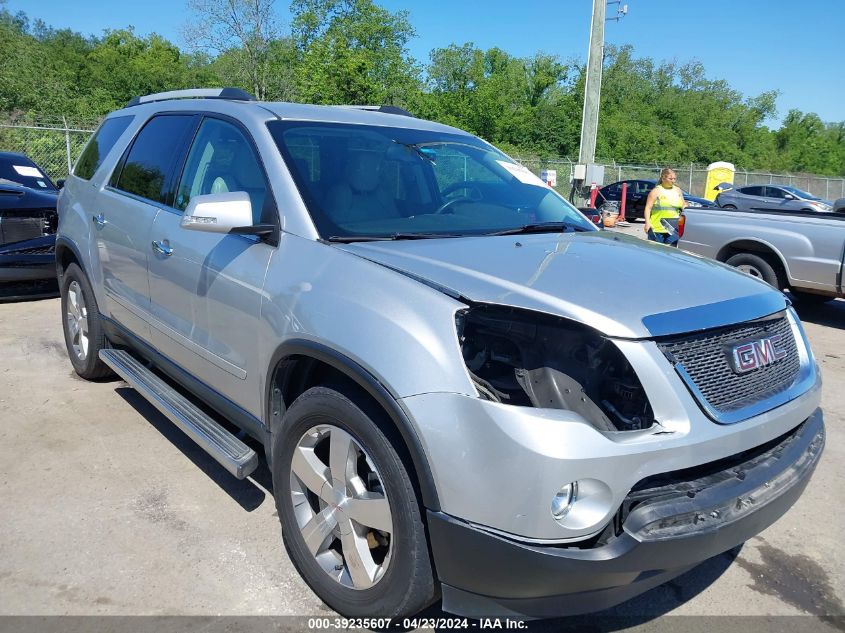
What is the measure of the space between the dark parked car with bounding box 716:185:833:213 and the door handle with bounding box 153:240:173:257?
22048mm

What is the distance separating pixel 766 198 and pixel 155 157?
77.3 ft

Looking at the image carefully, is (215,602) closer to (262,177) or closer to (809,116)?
(262,177)

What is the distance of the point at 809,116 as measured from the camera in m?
70.1

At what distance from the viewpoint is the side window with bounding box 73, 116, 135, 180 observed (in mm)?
4633

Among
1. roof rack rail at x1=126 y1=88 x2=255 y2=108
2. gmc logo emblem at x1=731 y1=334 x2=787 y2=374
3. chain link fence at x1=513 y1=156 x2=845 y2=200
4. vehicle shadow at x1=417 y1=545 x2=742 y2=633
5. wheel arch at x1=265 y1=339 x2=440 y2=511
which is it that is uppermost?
chain link fence at x1=513 y1=156 x2=845 y2=200

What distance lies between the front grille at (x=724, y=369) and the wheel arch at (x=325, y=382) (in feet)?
2.67

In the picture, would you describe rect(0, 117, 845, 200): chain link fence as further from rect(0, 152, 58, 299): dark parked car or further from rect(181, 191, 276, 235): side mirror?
rect(181, 191, 276, 235): side mirror

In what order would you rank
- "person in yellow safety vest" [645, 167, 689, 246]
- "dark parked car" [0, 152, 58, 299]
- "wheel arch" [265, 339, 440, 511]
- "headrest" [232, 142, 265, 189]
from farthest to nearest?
1. "person in yellow safety vest" [645, 167, 689, 246]
2. "dark parked car" [0, 152, 58, 299]
3. "headrest" [232, 142, 265, 189]
4. "wheel arch" [265, 339, 440, 511]

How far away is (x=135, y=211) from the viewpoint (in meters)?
3.91

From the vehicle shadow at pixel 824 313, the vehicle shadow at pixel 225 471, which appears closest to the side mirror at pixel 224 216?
the vehicle shadow at pixel 225 471

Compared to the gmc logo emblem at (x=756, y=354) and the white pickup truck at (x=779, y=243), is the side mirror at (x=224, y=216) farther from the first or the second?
the white pickup truck at (x=779, y=243)

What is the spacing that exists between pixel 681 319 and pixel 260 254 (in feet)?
5.46

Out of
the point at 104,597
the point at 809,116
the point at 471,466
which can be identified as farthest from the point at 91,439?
the point at 809,116

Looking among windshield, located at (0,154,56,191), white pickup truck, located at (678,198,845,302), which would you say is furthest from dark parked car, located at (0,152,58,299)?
white pickup truck, located at (678,198,845,302)
